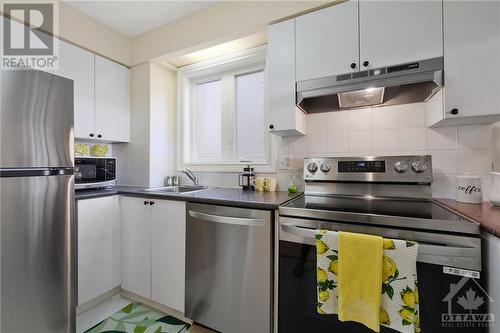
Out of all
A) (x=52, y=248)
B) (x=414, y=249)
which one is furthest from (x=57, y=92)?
(x=414, y=249)

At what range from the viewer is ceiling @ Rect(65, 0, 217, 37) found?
72.3 inches

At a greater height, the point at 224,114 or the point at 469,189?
the point at 224,114

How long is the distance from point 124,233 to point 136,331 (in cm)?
73

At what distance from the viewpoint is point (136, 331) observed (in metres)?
1.50

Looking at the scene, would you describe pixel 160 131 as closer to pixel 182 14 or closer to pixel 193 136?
pixel 193 136

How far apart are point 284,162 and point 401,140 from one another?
0.83m

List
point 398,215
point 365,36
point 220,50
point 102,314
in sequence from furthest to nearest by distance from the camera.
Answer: point 220,50 < point 102,314 < point 365,36 < point 398,215

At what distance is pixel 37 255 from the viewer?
119 cm

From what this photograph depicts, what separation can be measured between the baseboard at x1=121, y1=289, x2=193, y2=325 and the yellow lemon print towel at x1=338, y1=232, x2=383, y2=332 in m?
1.20

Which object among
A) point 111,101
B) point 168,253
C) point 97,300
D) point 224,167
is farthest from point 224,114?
point 97,300

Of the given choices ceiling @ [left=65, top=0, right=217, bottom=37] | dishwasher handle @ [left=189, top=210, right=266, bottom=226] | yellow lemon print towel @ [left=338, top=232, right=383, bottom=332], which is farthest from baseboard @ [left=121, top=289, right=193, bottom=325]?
ceiling @ [left=65, top=0, right=217, bottom=37]

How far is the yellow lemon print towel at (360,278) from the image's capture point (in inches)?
35.5

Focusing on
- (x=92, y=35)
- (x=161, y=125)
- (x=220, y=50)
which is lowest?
(x=161, y=125)

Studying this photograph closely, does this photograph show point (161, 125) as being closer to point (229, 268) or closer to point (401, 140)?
point (229, 268)
